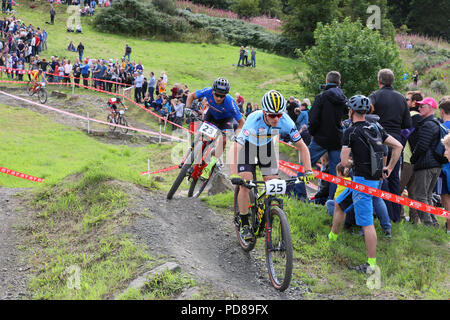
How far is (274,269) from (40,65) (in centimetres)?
2520

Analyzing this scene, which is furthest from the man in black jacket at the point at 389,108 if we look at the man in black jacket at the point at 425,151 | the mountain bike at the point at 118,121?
the mountain bike at the point at 118,121

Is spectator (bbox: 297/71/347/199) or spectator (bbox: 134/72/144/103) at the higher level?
spectator (bbox: 297/71/347/199)

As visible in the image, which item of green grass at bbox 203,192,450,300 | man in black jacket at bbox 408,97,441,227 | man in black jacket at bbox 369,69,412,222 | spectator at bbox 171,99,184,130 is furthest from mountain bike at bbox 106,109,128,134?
man in black jacket at bbox 408,97,441,227

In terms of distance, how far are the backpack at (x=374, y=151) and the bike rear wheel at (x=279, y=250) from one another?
1.60m

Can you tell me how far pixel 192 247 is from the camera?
7039mm

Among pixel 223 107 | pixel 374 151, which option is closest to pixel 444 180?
pixel 374 151

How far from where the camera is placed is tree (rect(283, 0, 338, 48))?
48.7 m

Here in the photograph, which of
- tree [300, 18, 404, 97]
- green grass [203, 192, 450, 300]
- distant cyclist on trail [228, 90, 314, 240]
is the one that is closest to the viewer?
green grass [203, 192, 450, 300]

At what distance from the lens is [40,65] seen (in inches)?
1075

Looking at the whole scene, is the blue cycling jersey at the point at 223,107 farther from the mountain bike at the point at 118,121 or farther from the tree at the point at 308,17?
the tree at the point at 308,17

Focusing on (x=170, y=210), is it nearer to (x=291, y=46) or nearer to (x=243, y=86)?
(x=243, y=86)

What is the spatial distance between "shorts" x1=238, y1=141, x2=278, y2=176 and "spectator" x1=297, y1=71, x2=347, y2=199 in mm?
2221

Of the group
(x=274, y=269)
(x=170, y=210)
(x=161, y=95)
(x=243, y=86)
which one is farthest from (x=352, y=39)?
(x=274, y=269)

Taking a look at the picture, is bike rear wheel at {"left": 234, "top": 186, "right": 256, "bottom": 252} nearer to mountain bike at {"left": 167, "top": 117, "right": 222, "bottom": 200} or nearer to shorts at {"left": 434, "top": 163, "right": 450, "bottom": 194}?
mountain bike at {"left": 167, "top": 117, "right": 222, "bottom": 200}
